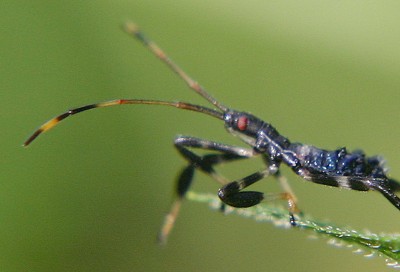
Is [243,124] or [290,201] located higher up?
[243,124]

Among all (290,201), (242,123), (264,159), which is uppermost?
(242,123)

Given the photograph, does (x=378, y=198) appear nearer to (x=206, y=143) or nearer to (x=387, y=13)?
(x=387, y=13)

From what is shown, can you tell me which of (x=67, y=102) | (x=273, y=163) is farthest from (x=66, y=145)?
(x=273, y=163)

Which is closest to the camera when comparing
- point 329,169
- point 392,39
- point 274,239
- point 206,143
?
point 329,169

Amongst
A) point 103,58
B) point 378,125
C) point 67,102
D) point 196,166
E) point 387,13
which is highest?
point 387,13

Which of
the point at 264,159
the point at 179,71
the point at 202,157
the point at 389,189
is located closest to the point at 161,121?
the point at 202,157

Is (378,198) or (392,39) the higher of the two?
(392,39)

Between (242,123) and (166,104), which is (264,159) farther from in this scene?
(166,104)
